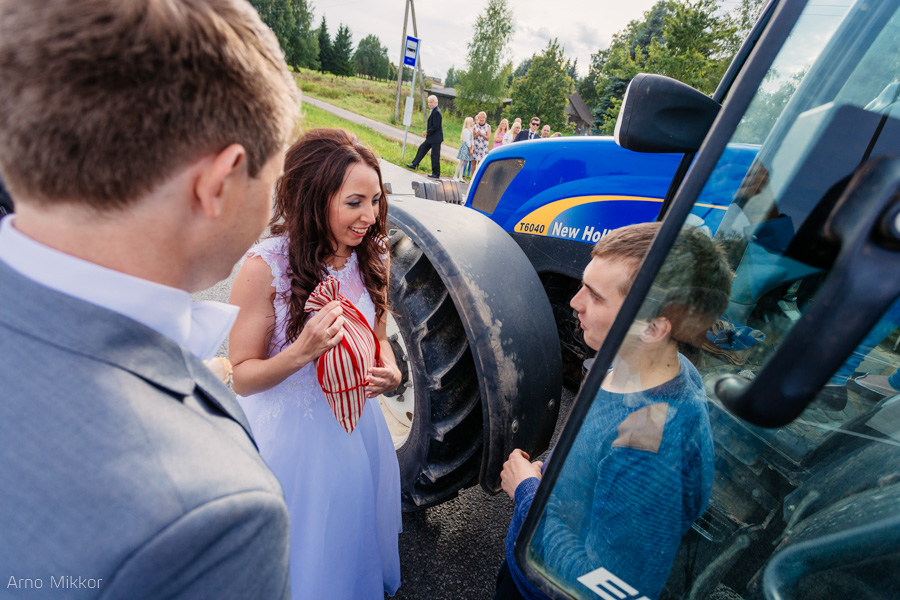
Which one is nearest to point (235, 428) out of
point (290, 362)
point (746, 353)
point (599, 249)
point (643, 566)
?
point (290, 362)

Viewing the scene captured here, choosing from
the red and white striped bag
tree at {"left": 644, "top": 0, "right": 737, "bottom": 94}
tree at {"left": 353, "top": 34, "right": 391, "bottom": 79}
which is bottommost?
tree at {"left": 353, "top": 34, "right": 391, "bottom": 79}

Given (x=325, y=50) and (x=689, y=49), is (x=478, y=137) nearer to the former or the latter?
(x=689, y=49)

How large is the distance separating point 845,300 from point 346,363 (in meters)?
1.26

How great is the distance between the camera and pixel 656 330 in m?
0.92

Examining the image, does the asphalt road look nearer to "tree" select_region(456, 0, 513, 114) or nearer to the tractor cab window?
the tractor cab window

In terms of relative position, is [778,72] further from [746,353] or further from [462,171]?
[462,171]

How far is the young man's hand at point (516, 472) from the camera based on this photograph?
136cm

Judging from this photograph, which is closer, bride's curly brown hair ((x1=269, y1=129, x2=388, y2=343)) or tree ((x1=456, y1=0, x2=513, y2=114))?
bride's curly brown hair ((x1=269, y1=129, x2=388, y2=343))

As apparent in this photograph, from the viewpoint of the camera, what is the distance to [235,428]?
2.17 feet

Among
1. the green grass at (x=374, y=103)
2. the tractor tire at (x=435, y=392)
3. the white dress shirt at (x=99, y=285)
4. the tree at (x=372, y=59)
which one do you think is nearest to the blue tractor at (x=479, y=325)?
the tractor tire at (x=435, y=392)

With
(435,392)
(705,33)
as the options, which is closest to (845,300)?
(435,392)

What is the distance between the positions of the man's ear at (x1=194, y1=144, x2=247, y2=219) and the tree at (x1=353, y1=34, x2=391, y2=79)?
79.2m

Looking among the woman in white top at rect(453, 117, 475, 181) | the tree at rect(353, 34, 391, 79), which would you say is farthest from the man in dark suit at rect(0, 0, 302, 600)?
the tree at rect(353, 34, 391, 79)

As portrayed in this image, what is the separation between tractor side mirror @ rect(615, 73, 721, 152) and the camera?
1.37 m
